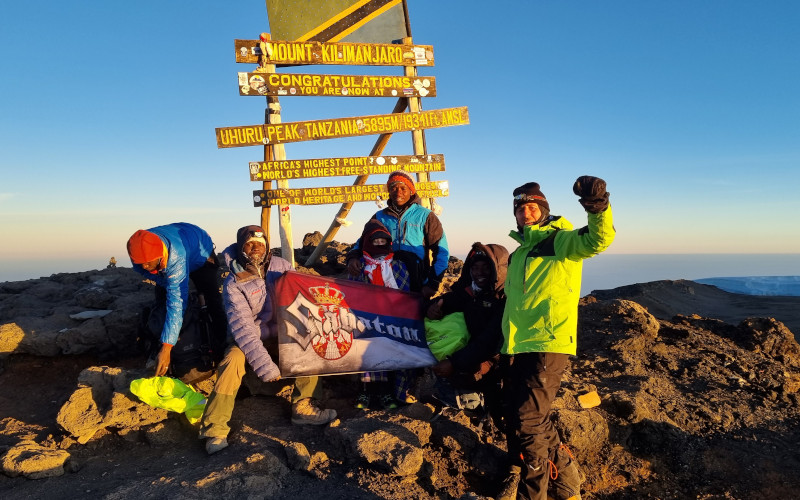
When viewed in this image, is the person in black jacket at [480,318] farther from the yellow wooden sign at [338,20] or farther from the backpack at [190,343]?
the yellow wooden sign at [338,20]

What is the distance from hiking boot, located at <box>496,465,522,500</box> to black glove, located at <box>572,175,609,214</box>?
6.96ft

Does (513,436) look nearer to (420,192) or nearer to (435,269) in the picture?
(435,269)

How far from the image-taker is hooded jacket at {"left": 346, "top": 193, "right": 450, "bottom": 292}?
488 cm

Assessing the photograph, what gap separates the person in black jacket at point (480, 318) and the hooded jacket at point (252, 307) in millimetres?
1665

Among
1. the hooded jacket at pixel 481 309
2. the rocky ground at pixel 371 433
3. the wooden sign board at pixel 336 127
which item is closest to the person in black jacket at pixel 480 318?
the hooded jacket at pixel 481 309

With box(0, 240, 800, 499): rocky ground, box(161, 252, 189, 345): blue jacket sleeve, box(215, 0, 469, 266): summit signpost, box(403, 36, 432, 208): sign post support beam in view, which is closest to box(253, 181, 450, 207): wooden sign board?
box(215, 0, 469, 266): summit signpost

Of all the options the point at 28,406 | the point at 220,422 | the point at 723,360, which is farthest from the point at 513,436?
the point at 28,406

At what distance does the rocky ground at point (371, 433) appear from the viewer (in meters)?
3.35

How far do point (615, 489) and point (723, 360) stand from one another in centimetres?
370

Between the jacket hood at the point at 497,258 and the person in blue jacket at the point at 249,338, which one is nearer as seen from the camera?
the person in blue jacket at the point at 249,338

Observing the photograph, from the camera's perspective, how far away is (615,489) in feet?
12.3

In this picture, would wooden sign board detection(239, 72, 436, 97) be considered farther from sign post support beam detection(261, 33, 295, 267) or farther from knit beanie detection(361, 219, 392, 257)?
knit beanie detection(361, 219, 392, 257)

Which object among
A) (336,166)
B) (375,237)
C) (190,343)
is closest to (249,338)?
(190,343)

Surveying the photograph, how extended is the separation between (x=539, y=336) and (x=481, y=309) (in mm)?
956
